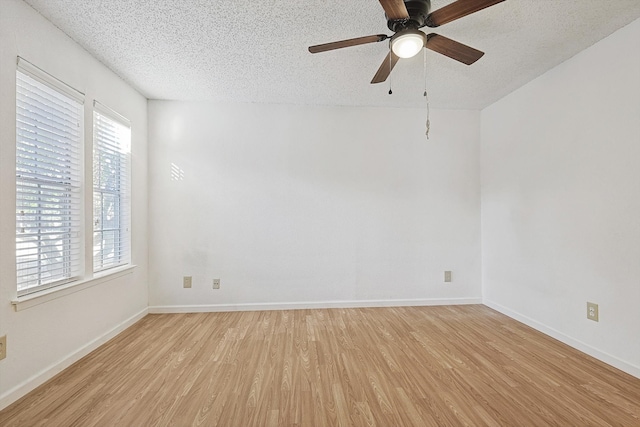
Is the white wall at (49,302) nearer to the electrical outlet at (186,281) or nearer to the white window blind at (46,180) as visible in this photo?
the white window blind at (46,180)

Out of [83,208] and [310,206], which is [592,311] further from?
[83,208]

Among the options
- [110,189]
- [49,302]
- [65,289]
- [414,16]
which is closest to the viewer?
[414,16]

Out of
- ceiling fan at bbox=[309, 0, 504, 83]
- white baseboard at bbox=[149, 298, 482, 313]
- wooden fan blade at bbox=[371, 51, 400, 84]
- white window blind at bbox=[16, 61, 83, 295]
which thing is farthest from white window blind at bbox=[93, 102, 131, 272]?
wooden fan blade at bbox=[371, 51, 400, 84]

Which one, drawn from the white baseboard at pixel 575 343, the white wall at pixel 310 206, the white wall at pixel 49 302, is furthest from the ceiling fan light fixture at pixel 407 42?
the white baseboard at pixel 575 343

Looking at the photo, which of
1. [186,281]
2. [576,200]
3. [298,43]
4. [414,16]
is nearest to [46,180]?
[186,281]

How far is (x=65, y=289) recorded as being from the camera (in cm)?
211

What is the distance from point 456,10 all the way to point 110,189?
9.98 ft

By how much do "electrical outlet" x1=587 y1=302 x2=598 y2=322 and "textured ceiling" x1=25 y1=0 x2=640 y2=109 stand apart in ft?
6.78

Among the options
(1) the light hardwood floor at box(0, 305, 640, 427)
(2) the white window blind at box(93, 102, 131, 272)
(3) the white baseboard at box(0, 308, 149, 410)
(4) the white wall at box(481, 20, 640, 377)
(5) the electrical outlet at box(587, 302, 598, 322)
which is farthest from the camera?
→ (2) the white window blind at box(93, 102, 131, 272)

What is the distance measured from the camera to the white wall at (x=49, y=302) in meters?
1.70

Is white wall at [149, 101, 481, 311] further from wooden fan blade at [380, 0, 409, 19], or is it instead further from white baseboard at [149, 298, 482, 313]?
wooden fan blade at [380, 0, 409, 19]

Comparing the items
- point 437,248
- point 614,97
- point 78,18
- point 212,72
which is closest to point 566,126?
point 614,97

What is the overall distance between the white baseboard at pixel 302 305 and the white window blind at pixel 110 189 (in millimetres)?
784

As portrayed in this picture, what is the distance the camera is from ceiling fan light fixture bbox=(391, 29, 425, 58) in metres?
1.62
